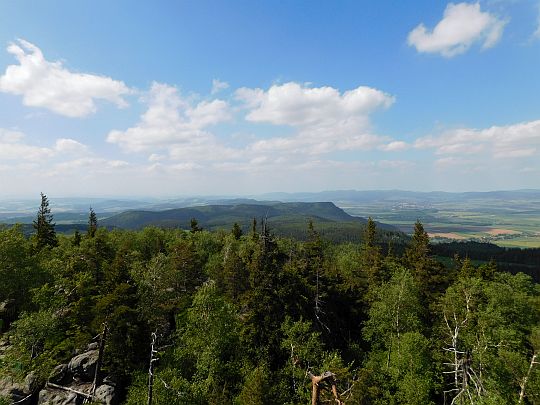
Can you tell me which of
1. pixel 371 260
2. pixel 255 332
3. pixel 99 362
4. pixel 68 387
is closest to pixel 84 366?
pixel 68 387

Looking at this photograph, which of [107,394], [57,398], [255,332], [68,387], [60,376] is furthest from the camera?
[255,332]

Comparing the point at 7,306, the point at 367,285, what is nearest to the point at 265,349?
the point at 367,285

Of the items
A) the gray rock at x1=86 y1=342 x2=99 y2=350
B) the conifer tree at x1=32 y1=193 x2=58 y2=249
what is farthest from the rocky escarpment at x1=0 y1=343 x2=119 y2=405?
the conifer tree at x1=32 y1=193 x2=58 y2=249

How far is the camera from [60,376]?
39375 mm

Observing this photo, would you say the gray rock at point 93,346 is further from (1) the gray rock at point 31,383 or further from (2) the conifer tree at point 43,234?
(2) the conifer tree at point 43,234

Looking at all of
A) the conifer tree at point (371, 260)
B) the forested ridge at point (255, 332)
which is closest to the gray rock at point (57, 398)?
the forested ridge at point (255, 332)

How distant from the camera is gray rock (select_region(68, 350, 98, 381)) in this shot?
39250mm

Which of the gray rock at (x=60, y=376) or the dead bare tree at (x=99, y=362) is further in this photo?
the gray rock at (x=60, y=376)

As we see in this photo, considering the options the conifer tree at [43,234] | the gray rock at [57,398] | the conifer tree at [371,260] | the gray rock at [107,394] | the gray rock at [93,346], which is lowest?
the gray rock at [57,398]

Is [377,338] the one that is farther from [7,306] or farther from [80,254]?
[7,306]

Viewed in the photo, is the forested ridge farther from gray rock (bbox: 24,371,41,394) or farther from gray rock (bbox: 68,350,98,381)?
gray rock (bbox: 68,350,98,381)

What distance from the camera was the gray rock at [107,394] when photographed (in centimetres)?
3588

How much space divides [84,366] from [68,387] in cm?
251

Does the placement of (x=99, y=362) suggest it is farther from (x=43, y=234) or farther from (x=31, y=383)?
(x=43, y=234)
